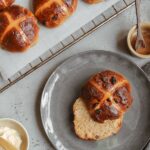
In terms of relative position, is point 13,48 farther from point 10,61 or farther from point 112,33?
point 112,33

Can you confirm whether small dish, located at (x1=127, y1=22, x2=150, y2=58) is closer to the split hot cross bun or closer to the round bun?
the split hot cross bun

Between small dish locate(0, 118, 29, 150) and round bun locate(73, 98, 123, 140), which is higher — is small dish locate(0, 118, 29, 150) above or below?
above

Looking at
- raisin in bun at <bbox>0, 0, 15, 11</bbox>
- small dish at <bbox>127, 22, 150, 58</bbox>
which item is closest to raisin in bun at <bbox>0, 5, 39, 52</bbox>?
raisin in bun at <bbox>0, 0, 15, 11</bbox>

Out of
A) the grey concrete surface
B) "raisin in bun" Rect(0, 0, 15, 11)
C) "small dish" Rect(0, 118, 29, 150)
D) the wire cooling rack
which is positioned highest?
"raisin in bun" Rect(0, 0, 15, 11)

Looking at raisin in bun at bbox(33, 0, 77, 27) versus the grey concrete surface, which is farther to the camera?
the grey concrete surface

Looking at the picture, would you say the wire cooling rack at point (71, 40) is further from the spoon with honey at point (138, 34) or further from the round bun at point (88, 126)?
the round bun at point (88, 126)
